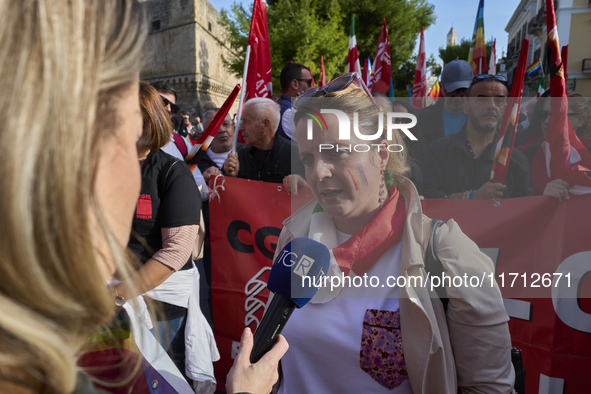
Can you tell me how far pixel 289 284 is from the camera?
121 cm

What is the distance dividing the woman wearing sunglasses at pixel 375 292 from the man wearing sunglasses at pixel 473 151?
1.58 m

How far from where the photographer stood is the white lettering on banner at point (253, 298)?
2.97 m

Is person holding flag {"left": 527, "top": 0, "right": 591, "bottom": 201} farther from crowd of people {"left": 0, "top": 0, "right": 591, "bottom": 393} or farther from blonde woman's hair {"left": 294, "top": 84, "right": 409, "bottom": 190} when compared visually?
blonde woman's hair {"left": 294, "top": 84, "right": 409, "bottom": 190}

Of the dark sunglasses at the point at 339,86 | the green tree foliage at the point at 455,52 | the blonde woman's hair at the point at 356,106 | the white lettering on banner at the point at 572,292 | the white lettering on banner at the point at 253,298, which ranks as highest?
the green tree foliage at the point at 455,52

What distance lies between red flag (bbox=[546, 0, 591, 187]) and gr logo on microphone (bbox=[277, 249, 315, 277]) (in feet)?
6.89

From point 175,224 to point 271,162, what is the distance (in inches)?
66.2

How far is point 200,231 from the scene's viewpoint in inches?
97.1

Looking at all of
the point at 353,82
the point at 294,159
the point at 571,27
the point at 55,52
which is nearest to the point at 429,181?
the point at 294,159

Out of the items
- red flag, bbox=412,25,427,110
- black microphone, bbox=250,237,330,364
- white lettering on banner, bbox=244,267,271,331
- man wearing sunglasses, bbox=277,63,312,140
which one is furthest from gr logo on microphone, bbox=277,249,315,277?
red flag, bbox=412,25,427,110

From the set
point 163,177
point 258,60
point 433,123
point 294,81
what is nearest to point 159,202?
point 163,177

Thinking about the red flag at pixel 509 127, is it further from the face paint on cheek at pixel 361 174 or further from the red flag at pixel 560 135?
the face paint on cheek at pixel 361 174

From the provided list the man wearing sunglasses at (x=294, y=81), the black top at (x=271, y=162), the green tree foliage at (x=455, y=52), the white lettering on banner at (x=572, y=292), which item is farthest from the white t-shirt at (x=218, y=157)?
the green tree foliage at (x=455, y=52)

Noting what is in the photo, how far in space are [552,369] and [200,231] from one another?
233 centimetres

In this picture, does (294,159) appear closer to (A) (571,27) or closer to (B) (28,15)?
(B) (28,15)
